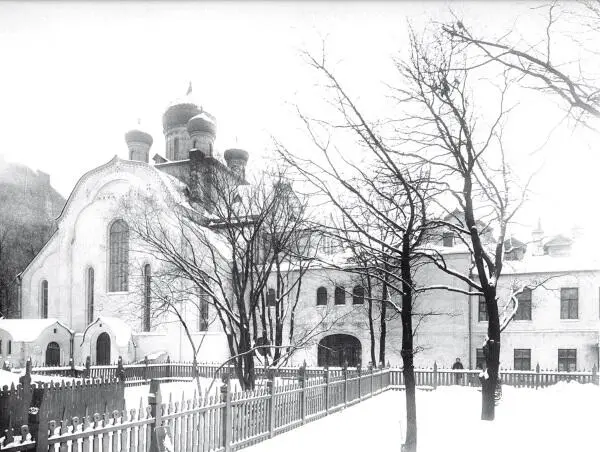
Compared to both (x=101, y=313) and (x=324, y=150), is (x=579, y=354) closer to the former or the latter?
(x=324, y=150)

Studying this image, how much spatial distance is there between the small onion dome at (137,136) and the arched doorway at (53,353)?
16.6 m

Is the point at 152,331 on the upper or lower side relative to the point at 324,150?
lower

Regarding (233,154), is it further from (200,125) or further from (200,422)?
(200,422)

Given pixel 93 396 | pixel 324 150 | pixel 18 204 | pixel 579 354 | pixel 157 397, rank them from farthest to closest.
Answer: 1. pixel 18 204
2. pixel 579 354
3. pixel 93 396
4. pixel 324 150
5. pixel 157 397

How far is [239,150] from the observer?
4794 cm

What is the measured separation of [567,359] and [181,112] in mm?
34074

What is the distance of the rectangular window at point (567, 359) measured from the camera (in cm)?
2914

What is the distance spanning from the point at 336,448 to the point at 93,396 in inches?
285

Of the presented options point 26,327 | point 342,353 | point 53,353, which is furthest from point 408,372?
point 26,327

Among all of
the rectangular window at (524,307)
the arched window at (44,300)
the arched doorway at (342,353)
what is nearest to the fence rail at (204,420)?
the arched doorway at (342,353)

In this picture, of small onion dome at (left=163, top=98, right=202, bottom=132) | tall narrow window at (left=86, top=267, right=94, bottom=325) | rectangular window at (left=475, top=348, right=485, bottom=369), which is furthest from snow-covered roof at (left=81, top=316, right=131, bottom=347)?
rectangular window at (left=475, top=348, right=485, bottom=369)

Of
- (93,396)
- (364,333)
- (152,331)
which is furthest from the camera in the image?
(152,331)

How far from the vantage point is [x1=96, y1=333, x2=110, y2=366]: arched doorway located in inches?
1442

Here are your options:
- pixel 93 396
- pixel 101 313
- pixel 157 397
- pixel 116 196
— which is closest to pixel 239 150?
pixel 116 196
